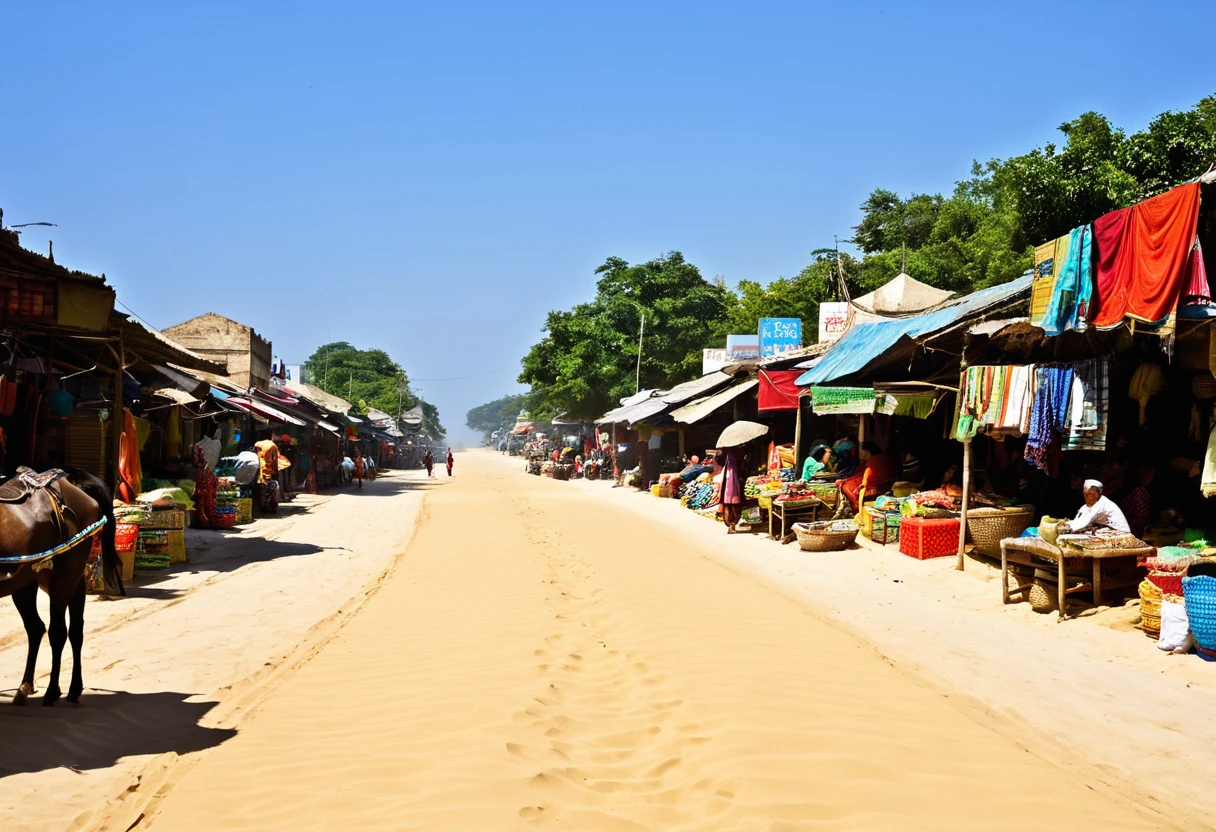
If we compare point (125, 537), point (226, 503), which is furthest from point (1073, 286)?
point (226, 503)

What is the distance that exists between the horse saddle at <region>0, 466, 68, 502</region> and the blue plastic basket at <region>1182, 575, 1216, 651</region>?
9.31 m

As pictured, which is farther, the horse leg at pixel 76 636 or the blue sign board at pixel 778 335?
the blue sign board at pixel 778 335

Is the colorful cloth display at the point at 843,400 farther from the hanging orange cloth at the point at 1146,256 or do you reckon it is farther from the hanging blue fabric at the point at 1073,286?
the hanging orange cloth at the point at 1146,256

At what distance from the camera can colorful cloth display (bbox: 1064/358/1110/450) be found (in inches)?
423

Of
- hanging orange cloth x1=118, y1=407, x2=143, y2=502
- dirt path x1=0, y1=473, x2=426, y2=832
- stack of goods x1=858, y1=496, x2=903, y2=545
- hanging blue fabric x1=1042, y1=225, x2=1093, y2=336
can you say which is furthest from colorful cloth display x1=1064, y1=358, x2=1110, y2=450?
hanging orange cloth x1=118, y1=407, x2=143, y2=502

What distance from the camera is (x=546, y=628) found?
899 centimetres

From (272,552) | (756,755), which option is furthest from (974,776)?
(272,552)

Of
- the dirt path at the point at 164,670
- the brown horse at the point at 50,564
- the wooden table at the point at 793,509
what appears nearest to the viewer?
the dirt path at the point at 164,670

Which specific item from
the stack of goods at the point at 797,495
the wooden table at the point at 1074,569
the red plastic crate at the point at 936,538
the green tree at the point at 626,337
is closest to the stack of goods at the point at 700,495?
the stack of goods at the point at 797,495

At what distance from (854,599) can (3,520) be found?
9431 mm

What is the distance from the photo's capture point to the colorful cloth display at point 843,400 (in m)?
16.0

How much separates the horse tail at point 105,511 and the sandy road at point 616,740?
5.75ft

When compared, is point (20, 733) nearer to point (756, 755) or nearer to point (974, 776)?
point (756, 755)

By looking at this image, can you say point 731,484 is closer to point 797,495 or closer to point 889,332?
point 797,495
